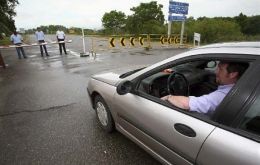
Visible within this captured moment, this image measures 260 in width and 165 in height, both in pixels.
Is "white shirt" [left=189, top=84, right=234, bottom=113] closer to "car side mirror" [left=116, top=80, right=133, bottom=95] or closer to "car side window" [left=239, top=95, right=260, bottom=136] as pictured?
"car side window" [left=239, top=95, right=260, bottom=136]

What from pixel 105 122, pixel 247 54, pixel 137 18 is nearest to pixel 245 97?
pixel 247 54

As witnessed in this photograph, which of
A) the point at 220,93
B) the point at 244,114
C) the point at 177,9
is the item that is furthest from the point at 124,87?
the point at 177,9

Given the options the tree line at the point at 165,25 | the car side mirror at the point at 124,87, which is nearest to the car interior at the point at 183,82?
the car side mirror at the point at 124,87

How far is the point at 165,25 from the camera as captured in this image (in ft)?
112

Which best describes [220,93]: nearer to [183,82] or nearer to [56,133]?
[183,82]

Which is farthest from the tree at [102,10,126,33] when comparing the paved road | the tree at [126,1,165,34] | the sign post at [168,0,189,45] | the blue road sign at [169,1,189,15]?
the paved road

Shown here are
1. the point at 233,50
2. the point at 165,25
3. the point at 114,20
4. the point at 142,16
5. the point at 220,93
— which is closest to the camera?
the point at 233,50

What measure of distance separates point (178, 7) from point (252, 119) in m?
18.8

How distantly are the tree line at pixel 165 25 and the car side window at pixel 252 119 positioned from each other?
144 inches

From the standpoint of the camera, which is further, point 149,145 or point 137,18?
point 137,18

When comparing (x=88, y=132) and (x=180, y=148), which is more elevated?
(x=180, y=148)

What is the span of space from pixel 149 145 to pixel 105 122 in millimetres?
1203

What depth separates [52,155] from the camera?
3.04m

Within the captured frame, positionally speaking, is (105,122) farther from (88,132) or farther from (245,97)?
(245,97)
